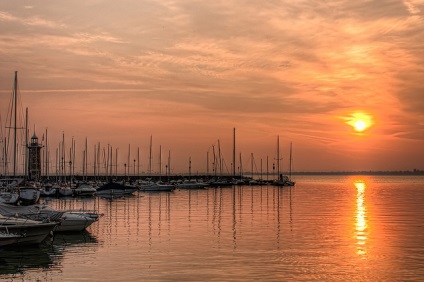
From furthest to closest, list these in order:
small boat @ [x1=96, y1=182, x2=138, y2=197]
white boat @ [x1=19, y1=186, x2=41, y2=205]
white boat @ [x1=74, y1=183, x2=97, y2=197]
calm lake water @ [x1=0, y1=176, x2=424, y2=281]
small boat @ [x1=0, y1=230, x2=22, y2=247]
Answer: small boat @ [x1=96, y1=182, x2=138, y2=197] < white boat @ [x1=74, y1=183, x2=97, y2=197] < white boat @ [x1=19, y1=186, x2=41, y2=205] < small boat @ [x1=0, y1=230, x2=22, y2=247] < calm lake water @ [x1=0, y1=176, x2=424, y2=281]

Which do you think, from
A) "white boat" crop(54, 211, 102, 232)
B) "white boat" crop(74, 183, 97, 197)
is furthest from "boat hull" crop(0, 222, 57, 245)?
"white boat" crop(74, 183, 97, 197)

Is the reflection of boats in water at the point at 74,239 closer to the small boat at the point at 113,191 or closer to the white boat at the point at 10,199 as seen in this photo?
the white boat at the point at 10,199

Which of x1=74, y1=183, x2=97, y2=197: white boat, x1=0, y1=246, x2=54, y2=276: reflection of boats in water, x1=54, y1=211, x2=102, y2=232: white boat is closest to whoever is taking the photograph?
x1=0, y1=246, x2=54, y2=276: reflection of boats in water

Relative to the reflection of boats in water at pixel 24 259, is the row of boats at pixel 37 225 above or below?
above

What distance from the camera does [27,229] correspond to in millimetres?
34219

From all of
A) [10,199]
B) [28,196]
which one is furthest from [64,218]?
[10,199]

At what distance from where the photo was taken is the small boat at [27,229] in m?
33.7

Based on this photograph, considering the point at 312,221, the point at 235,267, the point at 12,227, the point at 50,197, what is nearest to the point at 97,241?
the point at 12,227

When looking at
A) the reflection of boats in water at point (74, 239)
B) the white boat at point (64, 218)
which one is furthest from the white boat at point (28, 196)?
the reflection of boats in water at point (74, 239)

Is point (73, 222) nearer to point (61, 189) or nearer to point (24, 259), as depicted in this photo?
point (24, 259)

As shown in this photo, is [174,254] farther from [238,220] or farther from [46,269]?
[238,220]

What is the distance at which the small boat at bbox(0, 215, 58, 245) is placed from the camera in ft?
111

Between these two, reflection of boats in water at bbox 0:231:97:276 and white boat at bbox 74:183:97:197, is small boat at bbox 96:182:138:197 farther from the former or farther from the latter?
reflection of boats in water at bbox 0:231:97:276

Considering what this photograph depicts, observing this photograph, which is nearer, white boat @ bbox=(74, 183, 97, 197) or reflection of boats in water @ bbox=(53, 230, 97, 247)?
reflection of boats in water @ bbox=(53, 230, 97, 247)
